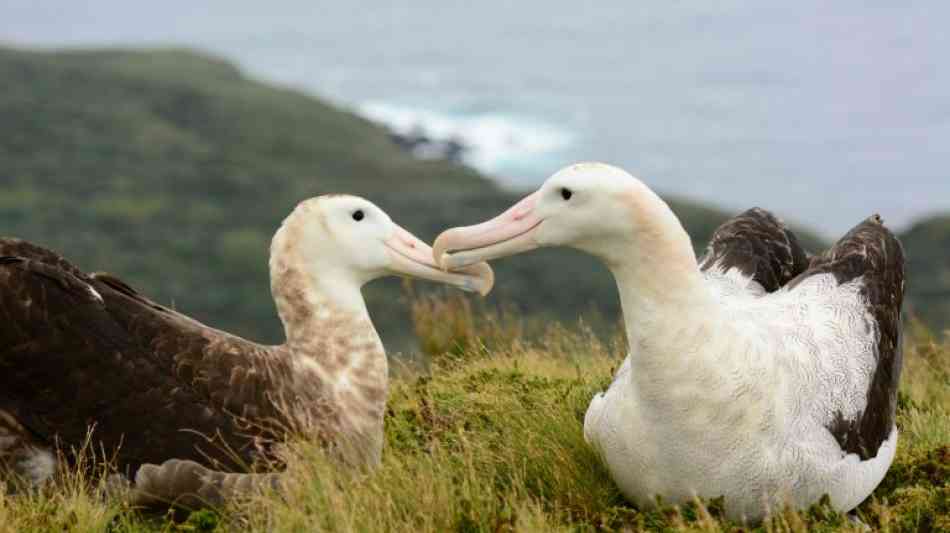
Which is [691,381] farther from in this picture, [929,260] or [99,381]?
[929,260]

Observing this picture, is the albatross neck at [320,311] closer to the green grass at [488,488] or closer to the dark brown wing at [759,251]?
the green grass at [488,488]

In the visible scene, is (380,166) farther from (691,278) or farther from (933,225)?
(691,278)

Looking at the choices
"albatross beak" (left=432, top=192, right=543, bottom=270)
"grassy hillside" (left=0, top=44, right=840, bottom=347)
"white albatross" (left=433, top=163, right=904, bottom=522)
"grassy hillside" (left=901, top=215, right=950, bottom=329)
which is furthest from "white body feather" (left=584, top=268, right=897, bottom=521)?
"grassy hillside" (left=901, top=215, right=950, bottom=329)

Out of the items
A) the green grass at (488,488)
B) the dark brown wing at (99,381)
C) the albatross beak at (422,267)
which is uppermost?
the albatross beak at (422,267)

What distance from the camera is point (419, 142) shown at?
316 feet

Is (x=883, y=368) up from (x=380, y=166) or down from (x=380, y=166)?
up

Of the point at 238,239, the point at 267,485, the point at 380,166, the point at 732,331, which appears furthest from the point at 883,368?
the point at 380,166

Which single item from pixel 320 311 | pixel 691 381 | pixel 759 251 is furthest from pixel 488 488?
pixel 759 251

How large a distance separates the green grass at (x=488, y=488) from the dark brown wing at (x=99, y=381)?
8.6 inches

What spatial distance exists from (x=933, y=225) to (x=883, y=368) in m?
58.4

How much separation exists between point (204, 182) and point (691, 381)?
7091cm

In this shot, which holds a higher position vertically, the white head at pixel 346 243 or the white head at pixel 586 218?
the white head at pixel 586 218

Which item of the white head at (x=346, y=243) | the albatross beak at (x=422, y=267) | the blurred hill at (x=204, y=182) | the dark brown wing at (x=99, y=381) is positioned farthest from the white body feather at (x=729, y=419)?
the blurred hill at (x=204, y=182)

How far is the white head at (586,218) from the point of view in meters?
4.31
